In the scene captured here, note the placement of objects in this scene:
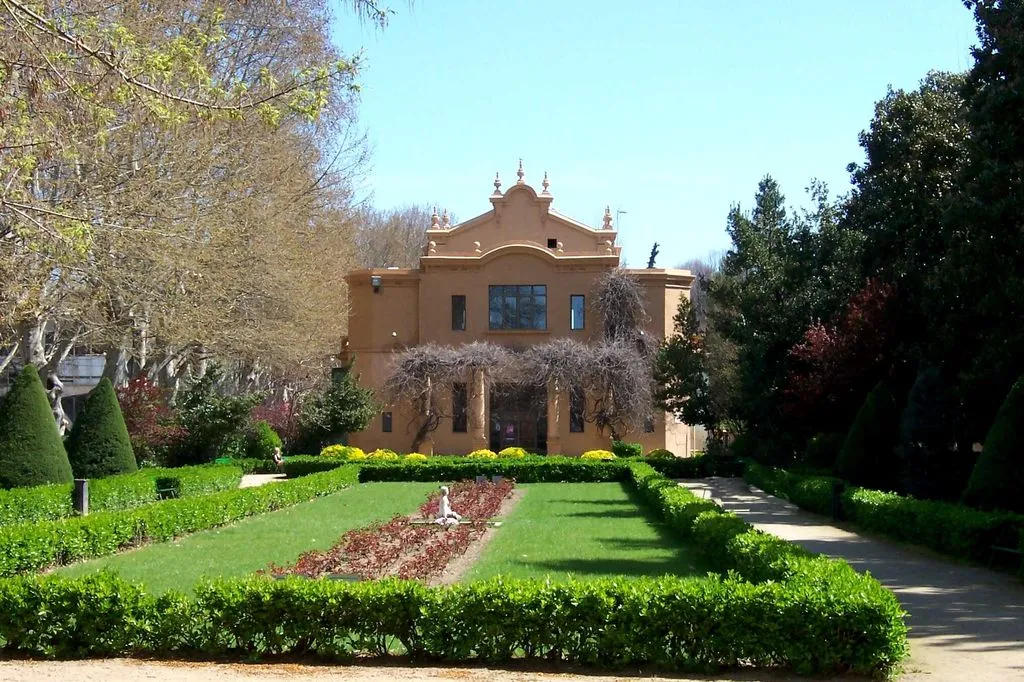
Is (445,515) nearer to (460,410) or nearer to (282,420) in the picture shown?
(460,410)

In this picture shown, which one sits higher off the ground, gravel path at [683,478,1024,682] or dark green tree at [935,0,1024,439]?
dark green tree at [935,0,1024,439]

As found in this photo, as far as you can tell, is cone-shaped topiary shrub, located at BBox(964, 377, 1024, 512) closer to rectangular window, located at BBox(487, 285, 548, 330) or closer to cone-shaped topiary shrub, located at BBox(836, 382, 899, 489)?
cone-shaped topiary shrub, located at BBox(836, 382, 899, 489)

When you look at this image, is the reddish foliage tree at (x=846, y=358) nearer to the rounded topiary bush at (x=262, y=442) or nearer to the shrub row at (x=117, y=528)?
the shrub row at (x=117, y=528)

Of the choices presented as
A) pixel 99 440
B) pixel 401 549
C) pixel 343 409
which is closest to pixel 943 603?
pixel 401 549

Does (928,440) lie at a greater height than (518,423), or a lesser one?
lesser

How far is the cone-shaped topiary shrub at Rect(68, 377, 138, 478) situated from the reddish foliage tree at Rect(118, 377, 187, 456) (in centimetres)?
659

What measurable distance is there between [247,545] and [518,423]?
28391 mm

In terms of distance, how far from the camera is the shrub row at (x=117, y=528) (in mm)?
15156

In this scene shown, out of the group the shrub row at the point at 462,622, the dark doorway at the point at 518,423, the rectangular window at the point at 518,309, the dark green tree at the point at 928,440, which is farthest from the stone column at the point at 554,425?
the shrub row at the point at 462,622

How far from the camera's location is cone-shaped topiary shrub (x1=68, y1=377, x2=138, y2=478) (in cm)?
2594

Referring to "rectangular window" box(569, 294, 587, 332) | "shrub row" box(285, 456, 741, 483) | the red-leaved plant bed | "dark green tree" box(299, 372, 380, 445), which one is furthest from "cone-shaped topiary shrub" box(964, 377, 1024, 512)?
"rectangular window" box(569, 294, 587, 332)

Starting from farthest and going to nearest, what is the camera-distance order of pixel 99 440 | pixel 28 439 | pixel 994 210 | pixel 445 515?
1. pixel 99 440
2. pixel 28 439
3. pixel 994 210
4. pixel 445 515

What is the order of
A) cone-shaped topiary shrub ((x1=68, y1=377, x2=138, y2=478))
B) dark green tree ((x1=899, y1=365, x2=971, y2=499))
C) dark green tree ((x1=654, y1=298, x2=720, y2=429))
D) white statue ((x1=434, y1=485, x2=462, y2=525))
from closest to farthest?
white statue ((x1=434, y1=485, x2=462, y2=525)) → dark green tree ((x1=899, y1=365, x2=971, y2=499)) → cone-shaped topiary shrub ((x1=68, y1=377, x2=138, y2=478)) → dark green tree ((x1=654, y1=298, x2=720, y2=429))

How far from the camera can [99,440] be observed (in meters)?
26.1
